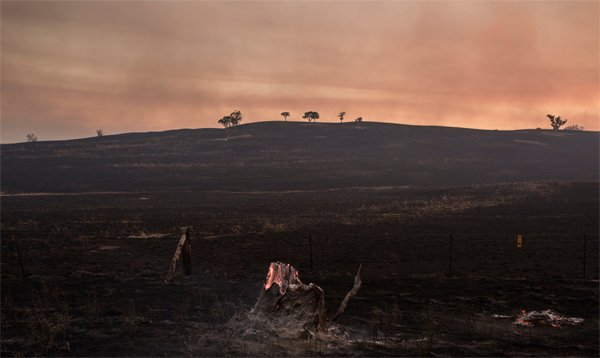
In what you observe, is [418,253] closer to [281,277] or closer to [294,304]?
[281,277]

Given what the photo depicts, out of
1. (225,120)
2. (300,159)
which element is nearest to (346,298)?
(300,159)

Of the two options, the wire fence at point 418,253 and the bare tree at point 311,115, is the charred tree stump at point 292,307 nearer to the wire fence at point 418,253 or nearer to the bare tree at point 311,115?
the wire fence at point 418,253

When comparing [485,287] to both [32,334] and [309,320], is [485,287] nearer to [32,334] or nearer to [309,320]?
[309,320]

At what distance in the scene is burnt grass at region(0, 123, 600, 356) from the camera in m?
11.8

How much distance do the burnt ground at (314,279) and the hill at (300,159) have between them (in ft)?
128

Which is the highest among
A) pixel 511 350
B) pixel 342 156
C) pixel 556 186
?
pixel 342 156

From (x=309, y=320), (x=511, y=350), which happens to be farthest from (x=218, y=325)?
(x=511, y=350)

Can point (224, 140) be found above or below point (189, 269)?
above

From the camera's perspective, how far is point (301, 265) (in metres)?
23.1

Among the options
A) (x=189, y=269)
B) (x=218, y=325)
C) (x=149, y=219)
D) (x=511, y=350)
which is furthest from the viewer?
(x=149, y=219)

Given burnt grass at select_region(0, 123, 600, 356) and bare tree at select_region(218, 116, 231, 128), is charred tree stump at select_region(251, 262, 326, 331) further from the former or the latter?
bare tree at select_region(218, 116, 231, 128)

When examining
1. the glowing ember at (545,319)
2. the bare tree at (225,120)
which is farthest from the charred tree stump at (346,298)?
the bare tree at (225,120)

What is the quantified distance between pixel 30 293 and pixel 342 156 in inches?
3945

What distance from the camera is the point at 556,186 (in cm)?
5959
